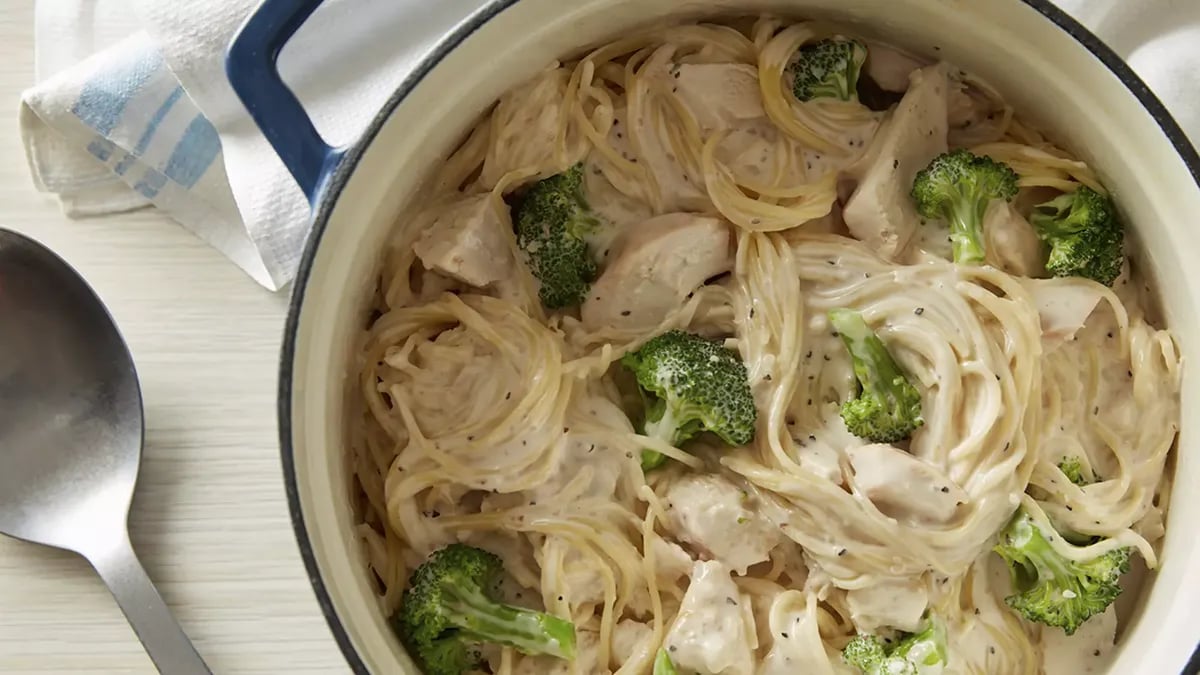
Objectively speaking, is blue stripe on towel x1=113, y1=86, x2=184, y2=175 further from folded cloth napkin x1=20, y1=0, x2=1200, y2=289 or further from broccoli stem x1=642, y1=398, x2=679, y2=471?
broccoli stem x1=642, y1=398, x2=679, y2=471

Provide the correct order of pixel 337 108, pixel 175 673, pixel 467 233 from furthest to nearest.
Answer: pixel 337 108
pixel 175 673
pixel 467 233

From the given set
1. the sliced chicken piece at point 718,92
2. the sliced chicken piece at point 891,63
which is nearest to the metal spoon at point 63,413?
the sliced chicken piece at point 718,92

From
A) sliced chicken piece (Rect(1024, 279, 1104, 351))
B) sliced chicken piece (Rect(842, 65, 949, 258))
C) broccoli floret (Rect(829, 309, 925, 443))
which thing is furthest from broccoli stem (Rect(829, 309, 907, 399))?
sliced chicken piece (Rect(1024, 279, 1104, 351))

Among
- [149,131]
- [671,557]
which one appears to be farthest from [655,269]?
[149,131]

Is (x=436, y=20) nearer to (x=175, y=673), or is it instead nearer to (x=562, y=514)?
(x=562, y=514)

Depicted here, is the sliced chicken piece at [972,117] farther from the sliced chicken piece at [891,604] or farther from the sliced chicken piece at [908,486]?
the sliced chicken piece at [891,604]

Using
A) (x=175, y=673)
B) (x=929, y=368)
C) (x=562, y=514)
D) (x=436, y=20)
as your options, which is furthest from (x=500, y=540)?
(x=436, y=20)

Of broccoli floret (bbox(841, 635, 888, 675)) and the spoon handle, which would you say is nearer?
broccoli floret (bbox(841, 635, 888, 675))

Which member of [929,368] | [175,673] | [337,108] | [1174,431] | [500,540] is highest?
[1174,431]
